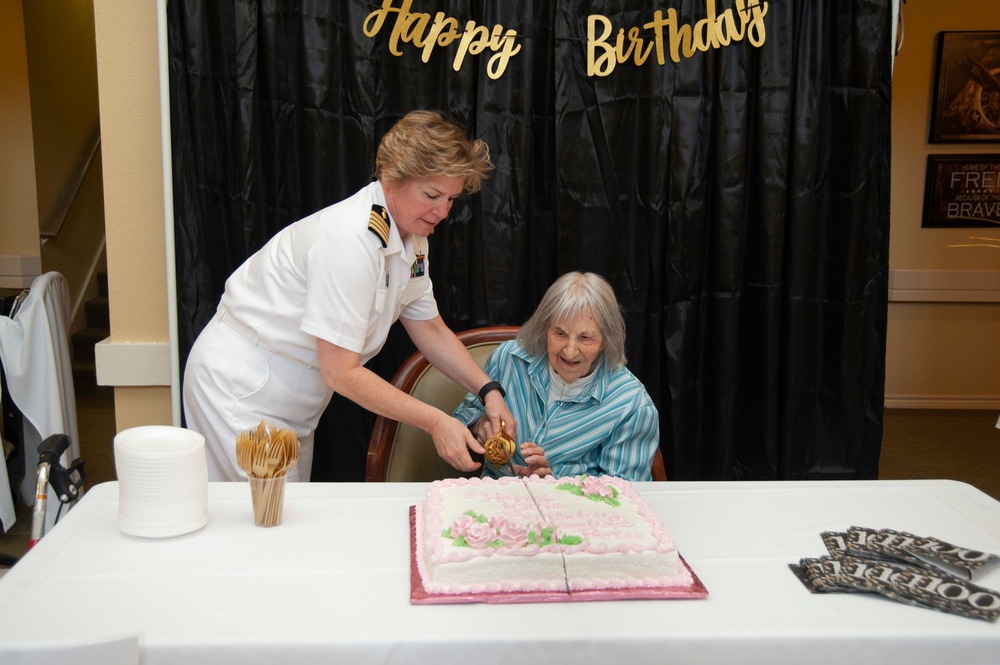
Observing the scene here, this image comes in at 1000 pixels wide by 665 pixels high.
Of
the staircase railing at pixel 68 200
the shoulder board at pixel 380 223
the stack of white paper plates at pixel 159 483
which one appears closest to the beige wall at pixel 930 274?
the shoulder board at pixel 380 223

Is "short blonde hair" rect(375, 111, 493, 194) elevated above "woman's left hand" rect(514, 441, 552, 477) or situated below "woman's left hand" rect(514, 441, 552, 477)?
above

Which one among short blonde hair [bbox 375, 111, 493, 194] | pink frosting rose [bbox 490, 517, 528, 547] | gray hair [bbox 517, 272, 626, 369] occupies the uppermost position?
short blonde hair [bbox 375, 111, 493, 194]

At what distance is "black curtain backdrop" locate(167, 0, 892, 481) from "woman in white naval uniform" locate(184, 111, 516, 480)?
0.53 m

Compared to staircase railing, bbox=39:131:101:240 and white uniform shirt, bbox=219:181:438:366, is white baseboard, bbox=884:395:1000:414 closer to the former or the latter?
white uniform shirt, bbox=219:181:438:366

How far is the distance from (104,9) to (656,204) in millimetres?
1762

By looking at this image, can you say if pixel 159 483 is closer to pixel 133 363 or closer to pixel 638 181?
pixel 133 363

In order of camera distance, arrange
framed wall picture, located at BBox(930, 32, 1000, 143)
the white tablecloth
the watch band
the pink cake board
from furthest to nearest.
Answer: framed wall picture, located at BBox(930, 32, 1000, 143) < the watch band < the pink cake board < the white tablecloth

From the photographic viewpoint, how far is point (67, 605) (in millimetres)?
1193

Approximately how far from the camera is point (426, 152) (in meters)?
1.81

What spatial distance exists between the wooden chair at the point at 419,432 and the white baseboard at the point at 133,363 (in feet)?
2.79

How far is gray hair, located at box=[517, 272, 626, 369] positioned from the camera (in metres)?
2.03

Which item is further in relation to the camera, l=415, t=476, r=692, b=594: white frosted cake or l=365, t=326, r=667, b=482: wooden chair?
l=365, t=326, r=667, b=482: wooden chair

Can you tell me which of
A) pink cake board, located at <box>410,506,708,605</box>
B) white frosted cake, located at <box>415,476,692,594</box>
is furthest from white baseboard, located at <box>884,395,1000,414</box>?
pink cake board, located at <box>410,506,708,605</box>

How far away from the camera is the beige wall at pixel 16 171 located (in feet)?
15.9
